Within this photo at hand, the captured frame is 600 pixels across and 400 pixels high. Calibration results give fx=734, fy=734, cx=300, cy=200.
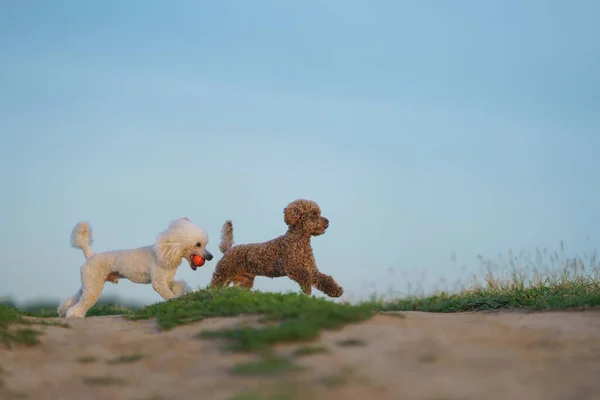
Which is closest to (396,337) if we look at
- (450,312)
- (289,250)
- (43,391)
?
(43,391)

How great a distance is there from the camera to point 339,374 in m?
4.96

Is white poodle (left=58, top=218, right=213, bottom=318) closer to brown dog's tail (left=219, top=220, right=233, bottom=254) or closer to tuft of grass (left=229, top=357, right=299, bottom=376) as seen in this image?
brown dog's tail (left=219, top=220, right=233, bottom=254)

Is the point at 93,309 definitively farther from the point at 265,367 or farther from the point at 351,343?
the point at 265,367

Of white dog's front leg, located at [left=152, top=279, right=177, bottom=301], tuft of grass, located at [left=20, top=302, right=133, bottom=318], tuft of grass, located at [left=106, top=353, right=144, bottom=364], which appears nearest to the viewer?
tuft of grass, located at [left=106, top=353, right=144, bottom=364]

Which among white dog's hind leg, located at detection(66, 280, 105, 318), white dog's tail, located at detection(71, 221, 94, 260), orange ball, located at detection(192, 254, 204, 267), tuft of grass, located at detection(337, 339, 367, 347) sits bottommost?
tuft of grass, located at detection(337, 339, 367, 347)

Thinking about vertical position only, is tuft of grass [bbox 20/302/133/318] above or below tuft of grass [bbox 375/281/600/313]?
above

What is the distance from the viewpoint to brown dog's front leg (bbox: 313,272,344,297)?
29.6ft

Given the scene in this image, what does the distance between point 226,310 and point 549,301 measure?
4.57 m

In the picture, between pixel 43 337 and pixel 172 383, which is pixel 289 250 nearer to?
pixel 43 337

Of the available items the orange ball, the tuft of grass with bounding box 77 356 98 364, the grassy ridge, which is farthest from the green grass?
the tuft of grass with bounding box 77 356 98 364

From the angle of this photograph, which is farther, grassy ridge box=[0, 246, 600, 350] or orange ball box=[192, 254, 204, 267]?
orange ball box=[192, 254, 204, 267]

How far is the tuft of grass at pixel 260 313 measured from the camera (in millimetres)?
5883

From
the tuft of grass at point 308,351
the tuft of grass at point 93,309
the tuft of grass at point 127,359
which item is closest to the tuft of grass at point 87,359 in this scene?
the tuft of grass at point 127,359

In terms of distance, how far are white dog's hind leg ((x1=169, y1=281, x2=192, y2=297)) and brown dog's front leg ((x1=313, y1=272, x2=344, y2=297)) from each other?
5.46ft
